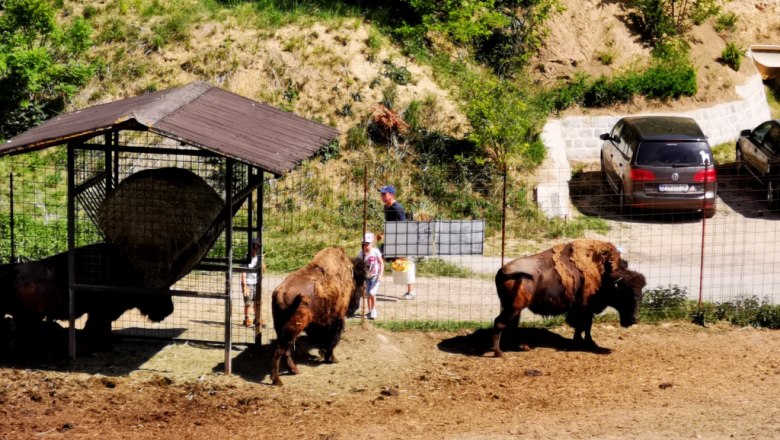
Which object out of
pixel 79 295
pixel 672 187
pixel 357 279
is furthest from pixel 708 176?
pixel 79 295

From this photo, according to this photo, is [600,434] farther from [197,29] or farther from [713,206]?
[197,29]

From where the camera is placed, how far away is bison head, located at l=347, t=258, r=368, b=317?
47.6 ft

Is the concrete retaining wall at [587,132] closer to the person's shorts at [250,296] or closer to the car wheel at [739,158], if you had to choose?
the car wheel at [739,158]

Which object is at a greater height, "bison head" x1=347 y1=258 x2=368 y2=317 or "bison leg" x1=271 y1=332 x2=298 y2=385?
"bison head" x1=347 y1=258 x2=368 y2=317

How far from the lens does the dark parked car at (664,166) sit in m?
21.8

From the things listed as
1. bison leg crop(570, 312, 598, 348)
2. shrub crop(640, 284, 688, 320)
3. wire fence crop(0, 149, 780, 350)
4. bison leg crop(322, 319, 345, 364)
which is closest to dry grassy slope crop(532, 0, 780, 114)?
wire fence crop(0, 149, 780, 350)

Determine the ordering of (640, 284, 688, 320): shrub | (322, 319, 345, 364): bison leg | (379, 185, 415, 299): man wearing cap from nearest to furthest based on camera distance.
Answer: (322, 319, 345, 364): bison leg
(640, 284, 688, 320): shrub
(379, 185, 415, 299): man wearing cap

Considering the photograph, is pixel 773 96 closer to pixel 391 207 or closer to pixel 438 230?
pixel 391 207

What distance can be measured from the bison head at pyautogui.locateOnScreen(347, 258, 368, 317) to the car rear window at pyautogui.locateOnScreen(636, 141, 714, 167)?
9.62 metres

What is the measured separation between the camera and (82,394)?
1280 cm

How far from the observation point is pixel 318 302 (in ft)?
44.6

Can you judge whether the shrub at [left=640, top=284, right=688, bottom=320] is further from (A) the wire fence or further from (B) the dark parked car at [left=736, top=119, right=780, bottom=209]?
(B) the dark parked car at [left=736, top=119, right=780, bottom=209]

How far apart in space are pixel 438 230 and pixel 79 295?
212 inches

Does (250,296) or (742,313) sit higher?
(250,296)
